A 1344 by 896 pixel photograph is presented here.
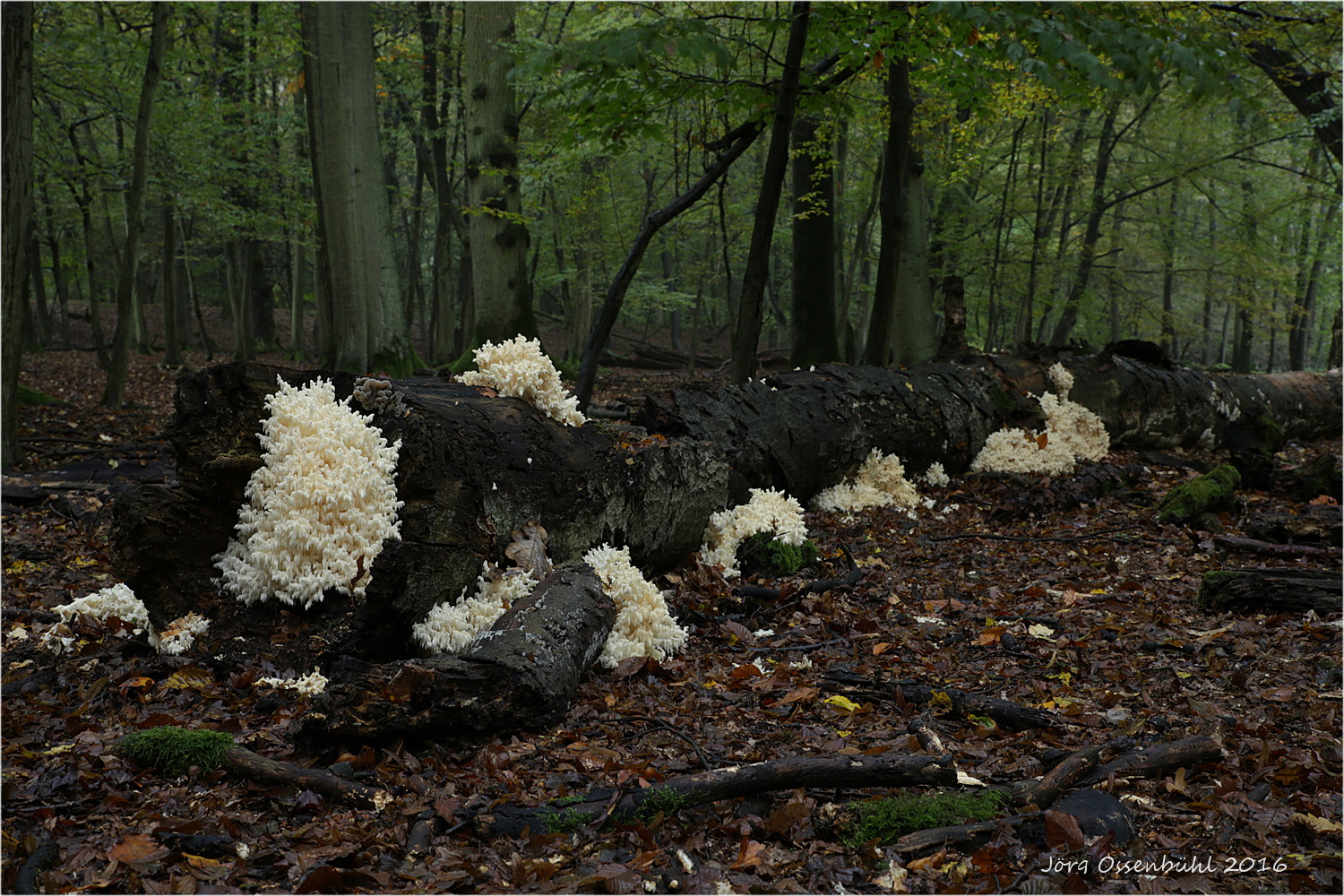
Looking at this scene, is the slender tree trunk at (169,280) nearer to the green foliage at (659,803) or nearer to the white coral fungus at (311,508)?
the white coral fungus at (311,508)

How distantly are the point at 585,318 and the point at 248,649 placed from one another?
21.6 m

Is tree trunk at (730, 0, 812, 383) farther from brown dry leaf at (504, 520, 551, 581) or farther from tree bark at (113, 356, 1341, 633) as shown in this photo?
brown dry leaf at (504, 520, 551, 581)

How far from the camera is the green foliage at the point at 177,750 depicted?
281 centimetres

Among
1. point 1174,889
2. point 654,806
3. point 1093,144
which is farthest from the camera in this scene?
point 1093,144

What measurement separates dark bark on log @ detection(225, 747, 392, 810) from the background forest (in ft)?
16.9

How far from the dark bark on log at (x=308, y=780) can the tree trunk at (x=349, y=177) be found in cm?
877

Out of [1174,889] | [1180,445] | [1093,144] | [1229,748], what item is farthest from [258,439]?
[1093,144]

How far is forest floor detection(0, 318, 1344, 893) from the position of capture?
2256mm

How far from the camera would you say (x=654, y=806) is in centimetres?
257

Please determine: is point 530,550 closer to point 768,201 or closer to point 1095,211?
point 768,201

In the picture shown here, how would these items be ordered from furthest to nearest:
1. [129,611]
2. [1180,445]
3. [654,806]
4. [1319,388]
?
[1319,388] → [1180,445] → [129,611] → [654,806]

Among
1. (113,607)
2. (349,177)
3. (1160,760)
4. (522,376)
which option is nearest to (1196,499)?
(1160,760)

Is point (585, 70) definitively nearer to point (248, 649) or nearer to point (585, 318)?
point (248, 649)

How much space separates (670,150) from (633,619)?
18.6 meters
